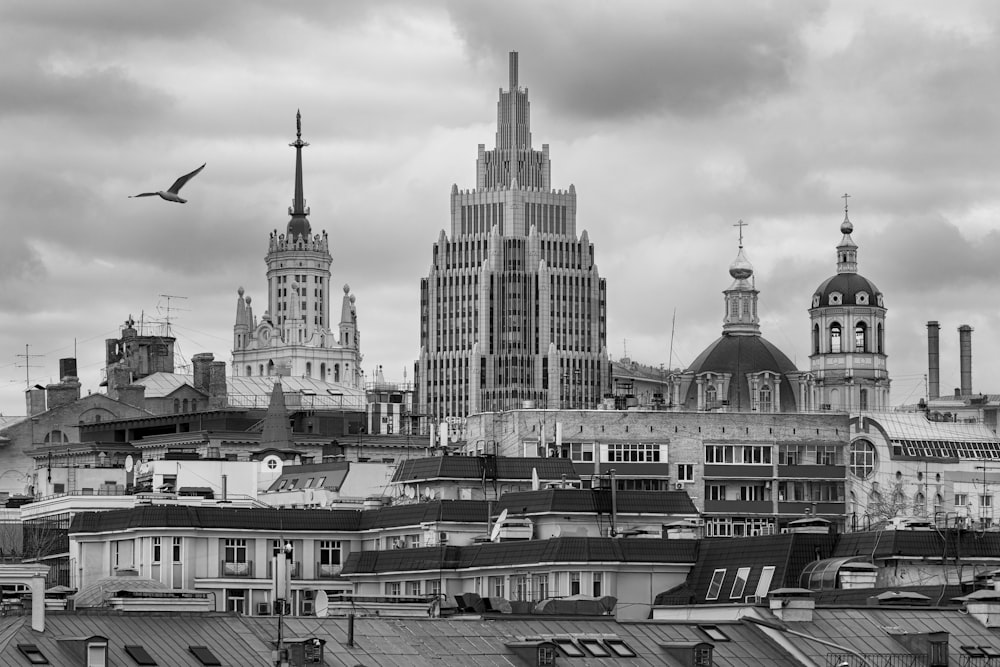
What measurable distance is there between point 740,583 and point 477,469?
133 ft

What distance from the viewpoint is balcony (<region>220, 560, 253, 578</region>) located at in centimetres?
15388

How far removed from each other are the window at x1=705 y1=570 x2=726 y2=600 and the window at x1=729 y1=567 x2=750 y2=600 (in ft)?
3.34

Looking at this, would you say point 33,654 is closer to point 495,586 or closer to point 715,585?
point 715,585

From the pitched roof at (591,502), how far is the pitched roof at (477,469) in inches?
367

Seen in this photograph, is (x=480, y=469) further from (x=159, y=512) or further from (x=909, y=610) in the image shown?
(x=909, y=610)

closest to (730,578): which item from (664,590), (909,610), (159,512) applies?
(664,590)

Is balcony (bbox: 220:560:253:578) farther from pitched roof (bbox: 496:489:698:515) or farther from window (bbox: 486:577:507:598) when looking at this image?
window (bbox: 486:577:507:598)

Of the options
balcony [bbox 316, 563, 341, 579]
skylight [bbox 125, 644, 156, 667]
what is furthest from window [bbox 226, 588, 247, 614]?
skylight [bbox 125, 644, 156, 667]

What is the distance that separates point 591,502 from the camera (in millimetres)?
151625

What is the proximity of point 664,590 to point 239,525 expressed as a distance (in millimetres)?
28321

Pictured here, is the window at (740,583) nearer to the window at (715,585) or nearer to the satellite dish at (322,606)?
the window at (715,585)

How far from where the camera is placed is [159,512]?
15338 cm

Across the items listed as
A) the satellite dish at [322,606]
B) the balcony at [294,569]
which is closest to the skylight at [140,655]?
the satellite dish at [322,606]

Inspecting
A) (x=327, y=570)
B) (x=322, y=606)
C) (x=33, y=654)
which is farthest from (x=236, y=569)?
(x=33, y=654)
